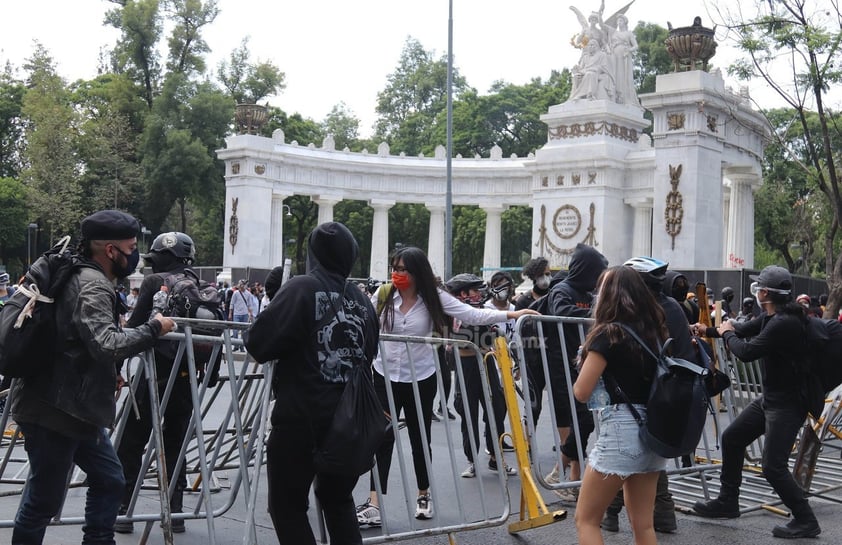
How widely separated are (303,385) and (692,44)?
79.5ft

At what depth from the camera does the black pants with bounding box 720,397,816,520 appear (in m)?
6.70

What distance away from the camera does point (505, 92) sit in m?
58.6

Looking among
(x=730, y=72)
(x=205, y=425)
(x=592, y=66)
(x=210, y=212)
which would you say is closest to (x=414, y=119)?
(x=210, y=212)

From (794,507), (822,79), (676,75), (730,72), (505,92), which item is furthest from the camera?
(505,92)

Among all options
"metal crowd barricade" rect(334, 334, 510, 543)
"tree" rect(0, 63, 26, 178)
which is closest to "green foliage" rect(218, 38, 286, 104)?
"tree" rect(0, 63, 26, 178)

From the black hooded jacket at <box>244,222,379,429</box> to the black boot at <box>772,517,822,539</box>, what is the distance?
3669 mm

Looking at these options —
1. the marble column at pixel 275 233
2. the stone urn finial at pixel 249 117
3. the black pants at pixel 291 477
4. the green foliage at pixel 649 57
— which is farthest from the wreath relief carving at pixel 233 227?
the black pants at pixel 291 477

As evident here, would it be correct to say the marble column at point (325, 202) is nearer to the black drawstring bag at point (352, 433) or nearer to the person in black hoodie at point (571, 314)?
the person in black hoodie at point (571, 314)

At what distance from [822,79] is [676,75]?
10.4m

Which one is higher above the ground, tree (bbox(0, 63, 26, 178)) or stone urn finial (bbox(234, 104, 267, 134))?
tree (bbox(0, 63, 26, 178))

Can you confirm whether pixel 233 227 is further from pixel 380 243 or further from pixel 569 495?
pixel 569 495

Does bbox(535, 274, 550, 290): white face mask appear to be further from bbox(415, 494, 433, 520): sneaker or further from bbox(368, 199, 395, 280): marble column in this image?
bbox(368, 199, 395, 280): marble column

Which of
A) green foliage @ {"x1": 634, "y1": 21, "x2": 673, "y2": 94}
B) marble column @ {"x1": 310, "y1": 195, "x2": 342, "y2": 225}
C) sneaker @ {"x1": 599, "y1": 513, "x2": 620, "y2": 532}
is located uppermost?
green foliage @ {"x1": 634, "y1": 21, "x2": 673, "y2": 94}

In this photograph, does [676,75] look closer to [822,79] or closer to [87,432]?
[822,79]
